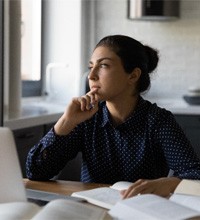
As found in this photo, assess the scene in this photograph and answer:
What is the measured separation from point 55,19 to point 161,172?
2334 millimetres

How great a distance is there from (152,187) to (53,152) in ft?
1.74

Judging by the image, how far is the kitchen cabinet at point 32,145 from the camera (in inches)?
113

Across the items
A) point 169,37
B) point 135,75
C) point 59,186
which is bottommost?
point 59,186

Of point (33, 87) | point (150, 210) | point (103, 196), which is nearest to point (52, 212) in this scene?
point (150, 210)

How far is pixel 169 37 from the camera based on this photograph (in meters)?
4.04

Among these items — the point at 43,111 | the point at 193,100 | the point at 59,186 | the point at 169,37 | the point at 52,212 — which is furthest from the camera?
the point at 169,37

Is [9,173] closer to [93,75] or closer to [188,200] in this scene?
[188,200]

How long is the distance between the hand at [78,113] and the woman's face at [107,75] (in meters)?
0.04

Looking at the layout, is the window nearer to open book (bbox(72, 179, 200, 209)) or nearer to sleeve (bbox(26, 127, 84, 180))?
sleeve (bbox(26, 127, 84, 180))

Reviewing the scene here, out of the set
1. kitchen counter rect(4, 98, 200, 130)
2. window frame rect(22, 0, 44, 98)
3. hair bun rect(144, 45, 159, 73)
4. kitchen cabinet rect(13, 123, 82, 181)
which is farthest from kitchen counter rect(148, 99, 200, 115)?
hair bun rect(144, 45, 159, 73)

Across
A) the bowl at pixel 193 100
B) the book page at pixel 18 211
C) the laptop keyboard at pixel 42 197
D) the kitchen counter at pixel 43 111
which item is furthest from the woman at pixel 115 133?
the bowl at pixel 193 100

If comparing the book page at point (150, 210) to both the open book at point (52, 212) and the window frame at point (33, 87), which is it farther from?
the window frame at point (33, 87)

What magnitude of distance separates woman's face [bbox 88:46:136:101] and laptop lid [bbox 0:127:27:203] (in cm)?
59

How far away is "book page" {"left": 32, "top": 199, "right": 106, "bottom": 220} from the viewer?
3.20 ft
